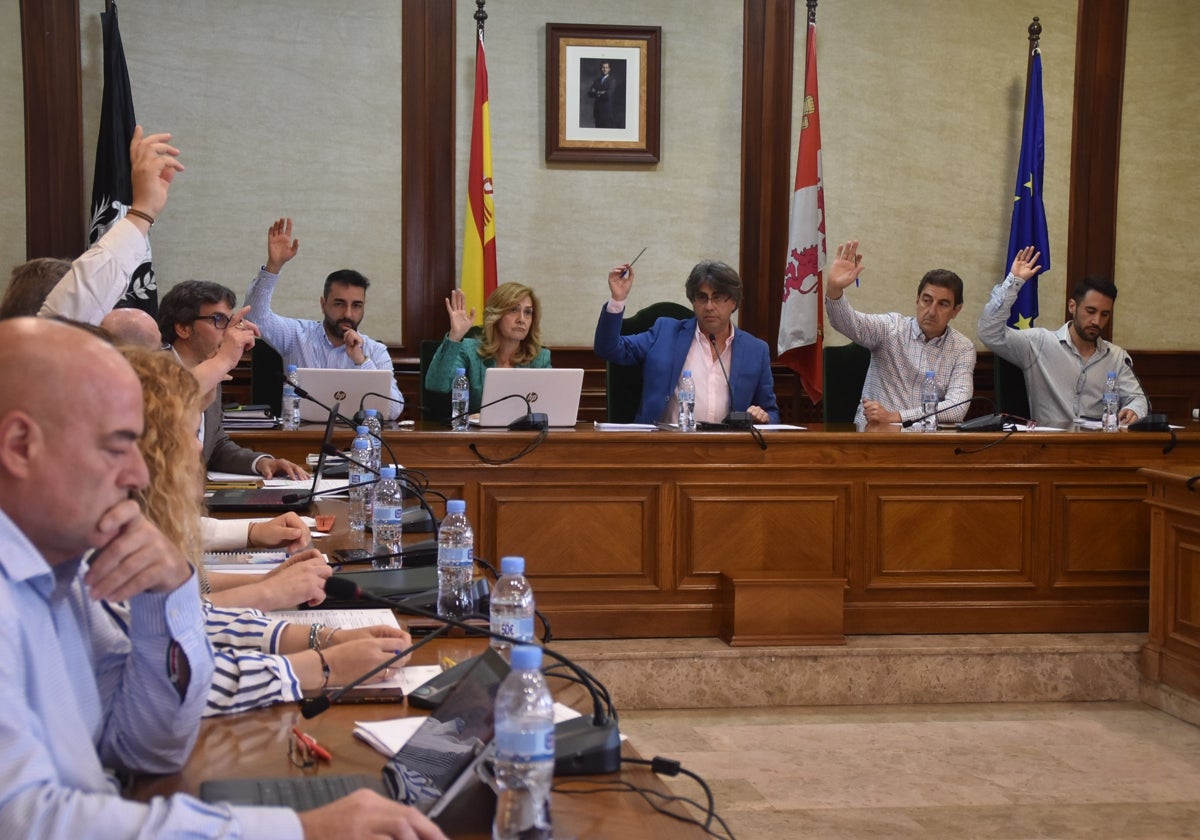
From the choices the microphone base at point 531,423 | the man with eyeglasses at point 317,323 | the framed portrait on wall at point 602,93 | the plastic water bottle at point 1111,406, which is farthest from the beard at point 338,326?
the plastic water bottle at point 1111,406

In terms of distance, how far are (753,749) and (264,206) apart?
3818 mm

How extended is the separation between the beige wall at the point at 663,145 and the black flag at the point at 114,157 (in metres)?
0.19

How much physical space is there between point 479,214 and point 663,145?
1060 mm

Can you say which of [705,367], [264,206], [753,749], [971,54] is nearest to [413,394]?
[264,206]

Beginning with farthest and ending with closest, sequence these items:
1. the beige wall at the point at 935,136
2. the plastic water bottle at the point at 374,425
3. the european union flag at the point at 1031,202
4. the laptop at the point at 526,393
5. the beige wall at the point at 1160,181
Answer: the beige wall at the point at 1160,181 → the beige wall at the point at 935,136 → the european union flag at the point at 1031,202 → the laptop at the point at 526,393 → the plastic water bottle at the point at 374,425

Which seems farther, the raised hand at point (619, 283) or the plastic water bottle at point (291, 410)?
the raised hand at point (619, 283)

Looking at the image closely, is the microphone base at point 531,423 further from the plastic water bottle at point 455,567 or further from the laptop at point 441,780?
the laptop at point 441,780

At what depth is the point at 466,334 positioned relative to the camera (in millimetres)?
5426

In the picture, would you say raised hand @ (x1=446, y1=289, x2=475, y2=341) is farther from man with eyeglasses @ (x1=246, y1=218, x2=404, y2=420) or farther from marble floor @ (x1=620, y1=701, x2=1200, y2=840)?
marble floor @ (x1=620, y1=701, x2=1200, y2=840)

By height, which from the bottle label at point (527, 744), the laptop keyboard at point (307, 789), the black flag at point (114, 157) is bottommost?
the laptop keyboard at point (307, 789)

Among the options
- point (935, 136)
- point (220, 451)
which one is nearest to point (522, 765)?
point (220, 451)

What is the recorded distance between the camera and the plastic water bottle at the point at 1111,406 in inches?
194

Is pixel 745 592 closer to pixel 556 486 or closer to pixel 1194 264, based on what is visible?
pixel 556 486

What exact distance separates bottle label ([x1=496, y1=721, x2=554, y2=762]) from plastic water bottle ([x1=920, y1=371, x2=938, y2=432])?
3.92 m
